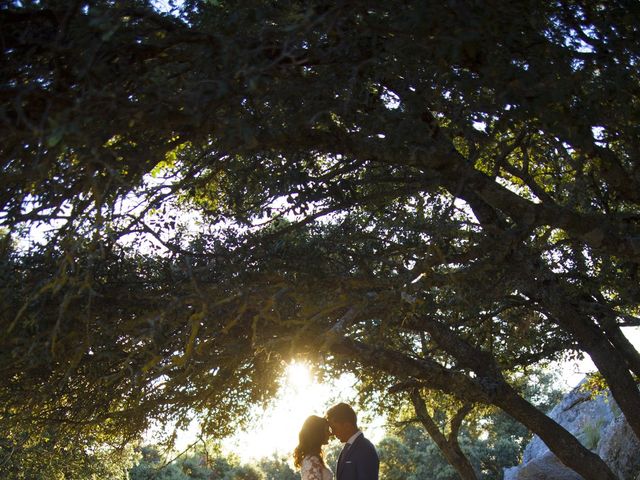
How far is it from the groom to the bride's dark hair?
131mm

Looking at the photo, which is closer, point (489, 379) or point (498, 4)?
point (498, 4)

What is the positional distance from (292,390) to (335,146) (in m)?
3.52

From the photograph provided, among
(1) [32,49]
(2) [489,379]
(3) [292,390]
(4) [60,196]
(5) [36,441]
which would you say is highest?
(1) [32,49]

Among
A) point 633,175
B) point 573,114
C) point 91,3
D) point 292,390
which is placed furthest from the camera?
point 292,390

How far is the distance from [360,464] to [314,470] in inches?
20.5

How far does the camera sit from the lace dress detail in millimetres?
6188

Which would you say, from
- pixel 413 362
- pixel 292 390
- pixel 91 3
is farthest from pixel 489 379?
pixel 91 3

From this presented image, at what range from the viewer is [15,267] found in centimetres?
573

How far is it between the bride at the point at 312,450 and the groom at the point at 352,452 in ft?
0.46

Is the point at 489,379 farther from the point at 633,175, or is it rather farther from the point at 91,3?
the point at 91,3

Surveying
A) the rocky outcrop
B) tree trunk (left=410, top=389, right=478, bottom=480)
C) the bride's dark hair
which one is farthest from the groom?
the rocky outcrop

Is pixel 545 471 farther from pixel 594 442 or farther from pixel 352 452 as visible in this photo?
pixel 352 452

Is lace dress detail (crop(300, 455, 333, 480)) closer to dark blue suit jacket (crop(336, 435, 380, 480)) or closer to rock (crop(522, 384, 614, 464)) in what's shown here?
dark blue suit jacket (crop(336, 435, 380, 480))

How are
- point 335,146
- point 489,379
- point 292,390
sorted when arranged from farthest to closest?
point 489,379 → point 292,390 → point 335,146
